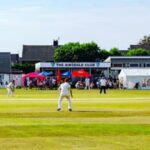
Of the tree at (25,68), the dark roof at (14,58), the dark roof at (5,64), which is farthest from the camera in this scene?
the dark roof at (14,58)

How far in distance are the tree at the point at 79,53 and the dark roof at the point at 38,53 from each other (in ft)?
30.7

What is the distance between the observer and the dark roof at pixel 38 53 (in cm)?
13738

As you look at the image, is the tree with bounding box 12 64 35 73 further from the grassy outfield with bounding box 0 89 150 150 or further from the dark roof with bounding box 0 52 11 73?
the grassy outfield with bounding box 0 89 150 150

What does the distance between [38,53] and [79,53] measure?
1420 centimetres

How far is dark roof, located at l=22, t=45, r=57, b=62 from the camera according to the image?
137375 millimetres

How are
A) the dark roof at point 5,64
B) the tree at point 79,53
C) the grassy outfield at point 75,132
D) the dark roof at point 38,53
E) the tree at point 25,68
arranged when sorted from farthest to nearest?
1. the dark roof at point 38,53
2. the tree at point 79,53
3. the tree at point 25,68
4. the dark roof at point 5,64
5. the grassy outfield at point 75,132

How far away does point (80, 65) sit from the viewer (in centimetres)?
9894

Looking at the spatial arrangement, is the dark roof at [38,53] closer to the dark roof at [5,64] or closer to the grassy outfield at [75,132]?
the dark roof at [5,64]

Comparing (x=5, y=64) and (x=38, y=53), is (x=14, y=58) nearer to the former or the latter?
(x=38, y=53)

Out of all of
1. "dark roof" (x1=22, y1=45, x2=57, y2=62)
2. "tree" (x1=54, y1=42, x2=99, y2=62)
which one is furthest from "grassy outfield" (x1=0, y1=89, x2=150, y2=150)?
"dark roof" (x1=22, y1=45, x2=57, y2=62)

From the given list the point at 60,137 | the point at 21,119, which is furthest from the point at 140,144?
the point at 21,119

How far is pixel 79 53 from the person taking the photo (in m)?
128

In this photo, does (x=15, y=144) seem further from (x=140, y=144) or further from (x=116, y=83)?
(x=116, y=83)

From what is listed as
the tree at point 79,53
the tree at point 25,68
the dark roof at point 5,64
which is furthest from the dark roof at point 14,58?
the dark roof at point 5,64
